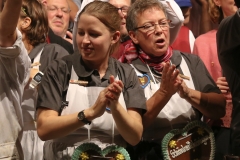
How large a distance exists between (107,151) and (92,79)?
1.05 feet

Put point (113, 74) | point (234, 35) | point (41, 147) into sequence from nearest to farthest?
point (234, 35) < point (113, 74) < point (41, 147)

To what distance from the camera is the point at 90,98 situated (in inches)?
99.3

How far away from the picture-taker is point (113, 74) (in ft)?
8.50

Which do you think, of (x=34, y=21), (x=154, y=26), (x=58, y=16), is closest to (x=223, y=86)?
(x=154, y=26)

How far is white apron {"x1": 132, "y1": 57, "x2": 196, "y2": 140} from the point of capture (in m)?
2.72

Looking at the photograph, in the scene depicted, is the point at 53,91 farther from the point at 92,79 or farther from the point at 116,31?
the point at 116,31

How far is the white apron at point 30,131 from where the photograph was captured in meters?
2.86

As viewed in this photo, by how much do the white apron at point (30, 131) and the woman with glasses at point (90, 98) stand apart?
271 millimetres

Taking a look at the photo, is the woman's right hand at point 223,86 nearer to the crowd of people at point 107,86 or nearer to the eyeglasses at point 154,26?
the crowd of people at point 107,86

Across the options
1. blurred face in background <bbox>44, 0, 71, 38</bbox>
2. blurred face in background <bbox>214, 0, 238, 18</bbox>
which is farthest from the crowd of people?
blurred face in background <bbox>44, 0, 71, 38</bbox>

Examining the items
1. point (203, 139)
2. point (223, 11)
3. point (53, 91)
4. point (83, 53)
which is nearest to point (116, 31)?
point (83, 53)

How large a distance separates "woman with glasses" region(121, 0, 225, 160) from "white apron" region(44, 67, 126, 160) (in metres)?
0.20

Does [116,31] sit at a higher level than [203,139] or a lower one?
higher

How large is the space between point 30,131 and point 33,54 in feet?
1.24
